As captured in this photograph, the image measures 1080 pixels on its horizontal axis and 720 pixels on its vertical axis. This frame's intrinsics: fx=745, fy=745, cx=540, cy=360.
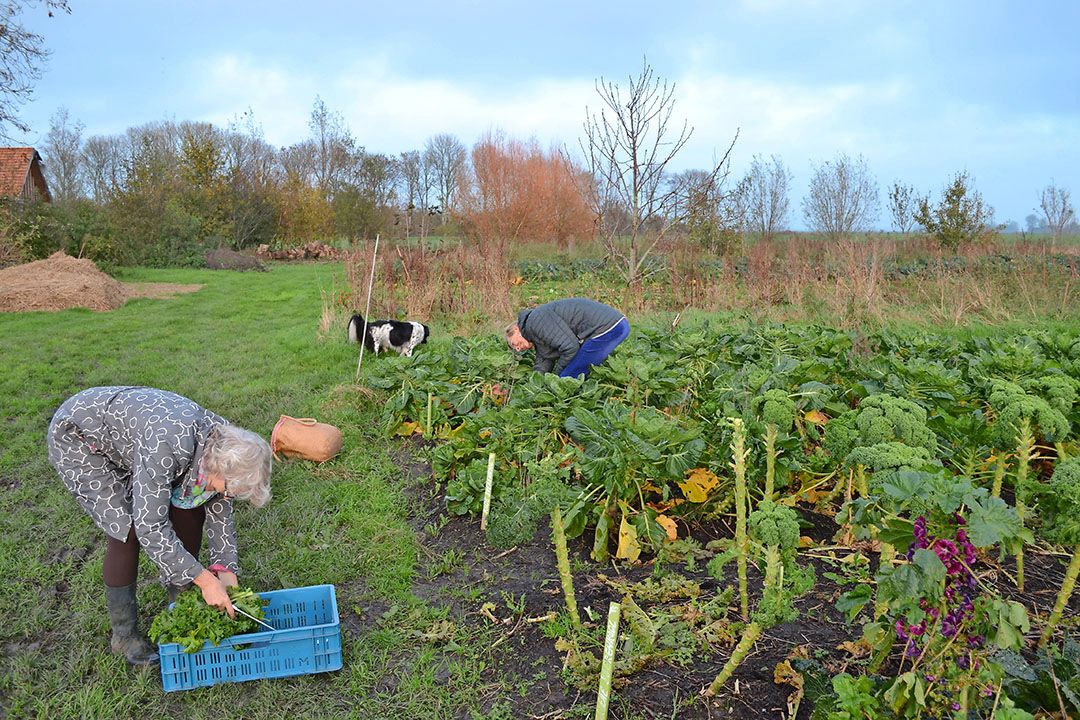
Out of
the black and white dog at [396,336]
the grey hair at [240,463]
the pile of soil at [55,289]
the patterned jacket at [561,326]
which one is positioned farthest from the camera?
the pile of soil at [55,289]

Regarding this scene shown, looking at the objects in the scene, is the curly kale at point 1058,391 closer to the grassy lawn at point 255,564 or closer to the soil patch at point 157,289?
the grassy lawn at point 255,564

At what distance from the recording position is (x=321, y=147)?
119ft

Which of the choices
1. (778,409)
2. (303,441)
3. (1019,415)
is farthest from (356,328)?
(1019,415)

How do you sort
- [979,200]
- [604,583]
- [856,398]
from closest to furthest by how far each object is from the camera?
[604,583] → [856,398] → [979,200]

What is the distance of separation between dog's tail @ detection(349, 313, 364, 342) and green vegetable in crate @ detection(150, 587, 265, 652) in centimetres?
663

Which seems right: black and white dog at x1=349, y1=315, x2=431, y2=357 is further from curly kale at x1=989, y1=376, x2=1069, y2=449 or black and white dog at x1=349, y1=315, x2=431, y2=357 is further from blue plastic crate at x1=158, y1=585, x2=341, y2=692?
curly kale at x1=989, y1=376, x2=1069, y2=449

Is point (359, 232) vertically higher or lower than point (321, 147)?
lower

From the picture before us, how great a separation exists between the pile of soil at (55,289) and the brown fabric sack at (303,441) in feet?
30.0

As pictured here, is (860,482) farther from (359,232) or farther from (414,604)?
(359,232)

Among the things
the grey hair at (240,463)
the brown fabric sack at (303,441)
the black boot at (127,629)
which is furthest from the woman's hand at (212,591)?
the brown fabric sack at (303,441)

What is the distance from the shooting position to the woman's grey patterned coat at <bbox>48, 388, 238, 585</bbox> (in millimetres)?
2707

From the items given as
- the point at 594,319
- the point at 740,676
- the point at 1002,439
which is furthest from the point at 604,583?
the point at 594,319

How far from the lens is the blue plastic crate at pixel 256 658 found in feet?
9.18

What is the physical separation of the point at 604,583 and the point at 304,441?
280 cm
